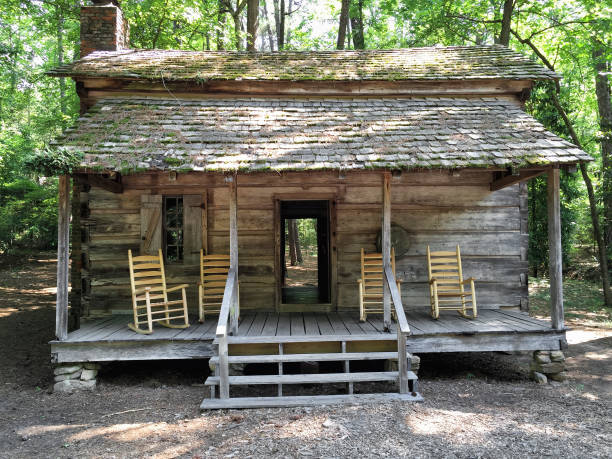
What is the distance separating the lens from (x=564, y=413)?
4.38 meters

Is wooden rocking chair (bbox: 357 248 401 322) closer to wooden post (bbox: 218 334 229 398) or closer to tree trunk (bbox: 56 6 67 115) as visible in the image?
wooden post (bbox: 218 334 229 398)

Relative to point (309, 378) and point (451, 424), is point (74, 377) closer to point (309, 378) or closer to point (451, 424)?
point (309, 378)

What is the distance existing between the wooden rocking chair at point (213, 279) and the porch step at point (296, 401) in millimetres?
2038

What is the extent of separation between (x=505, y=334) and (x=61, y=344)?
19.2 feet

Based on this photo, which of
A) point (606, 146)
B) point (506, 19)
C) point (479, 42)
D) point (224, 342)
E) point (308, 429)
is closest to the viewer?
point (308, 429)

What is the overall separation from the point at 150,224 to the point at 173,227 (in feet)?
1.29

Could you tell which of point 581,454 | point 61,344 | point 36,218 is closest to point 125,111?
point 61,344

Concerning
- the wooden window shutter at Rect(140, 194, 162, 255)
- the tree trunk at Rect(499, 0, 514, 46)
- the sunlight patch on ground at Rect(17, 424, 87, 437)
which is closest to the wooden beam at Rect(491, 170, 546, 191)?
the wooden window shutter at Rect(140, 194, 162, 255)

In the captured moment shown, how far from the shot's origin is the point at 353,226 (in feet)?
23.0

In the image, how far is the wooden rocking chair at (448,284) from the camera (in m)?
6.25

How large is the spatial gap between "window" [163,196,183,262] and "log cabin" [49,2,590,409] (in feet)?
0.06

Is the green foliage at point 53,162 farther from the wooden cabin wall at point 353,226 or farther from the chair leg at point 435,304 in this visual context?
the chair leg at point 435,304

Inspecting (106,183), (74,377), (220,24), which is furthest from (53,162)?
(220,24)

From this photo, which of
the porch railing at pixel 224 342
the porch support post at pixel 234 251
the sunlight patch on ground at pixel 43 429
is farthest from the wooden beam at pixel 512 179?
the sunlight patch on ground at pixel 43 429
